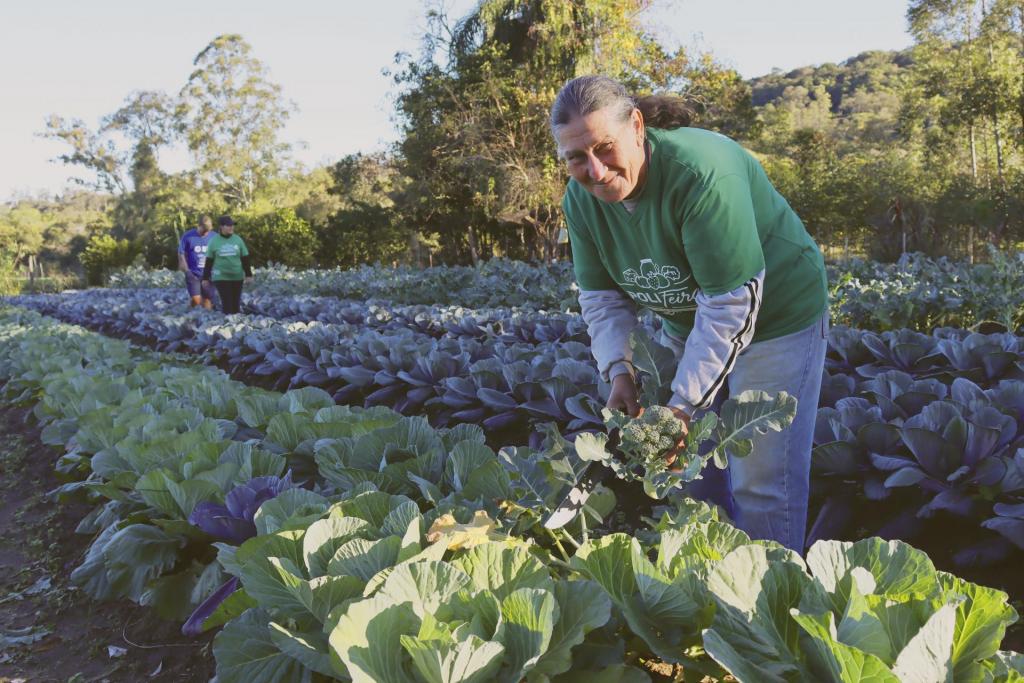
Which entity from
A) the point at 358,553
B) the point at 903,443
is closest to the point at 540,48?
the point at 903,443

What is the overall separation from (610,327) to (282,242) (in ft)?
88.4

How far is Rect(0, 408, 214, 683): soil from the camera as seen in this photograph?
2379 millimetres

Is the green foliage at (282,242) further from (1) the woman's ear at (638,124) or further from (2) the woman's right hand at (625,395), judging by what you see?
(1) the woman's ear at (638,124)

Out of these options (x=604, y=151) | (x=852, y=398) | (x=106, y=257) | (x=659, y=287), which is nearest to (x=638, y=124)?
(x=604, y=151)

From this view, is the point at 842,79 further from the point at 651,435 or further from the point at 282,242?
the point at 651,435

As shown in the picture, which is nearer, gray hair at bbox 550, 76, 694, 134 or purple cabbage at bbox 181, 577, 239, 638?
gray hair at bbox 550, 76, 694, 134

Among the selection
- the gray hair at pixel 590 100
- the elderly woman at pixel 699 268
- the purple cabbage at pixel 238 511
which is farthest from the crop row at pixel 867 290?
the purple cabbage at pixel 238 511

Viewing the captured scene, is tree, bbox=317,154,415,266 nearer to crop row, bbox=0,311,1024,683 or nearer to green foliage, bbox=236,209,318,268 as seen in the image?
green foliage, bbox=236,209,318,268

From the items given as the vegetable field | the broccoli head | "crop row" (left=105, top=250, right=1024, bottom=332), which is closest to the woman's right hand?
the vegetable field

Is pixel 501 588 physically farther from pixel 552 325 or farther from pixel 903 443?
pixel 552 325

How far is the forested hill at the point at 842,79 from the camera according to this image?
6612 cm

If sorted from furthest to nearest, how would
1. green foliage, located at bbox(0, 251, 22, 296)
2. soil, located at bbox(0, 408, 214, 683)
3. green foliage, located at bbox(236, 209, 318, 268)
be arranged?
green foliage, located at bbox(236, 209, 318, 268) → green foliage, located at bbox(0, 251, 22, 296) → soil, located at bbox(0, 408, 214, 683)

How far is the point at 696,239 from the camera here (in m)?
1.72

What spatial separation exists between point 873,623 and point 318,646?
0.91 m
